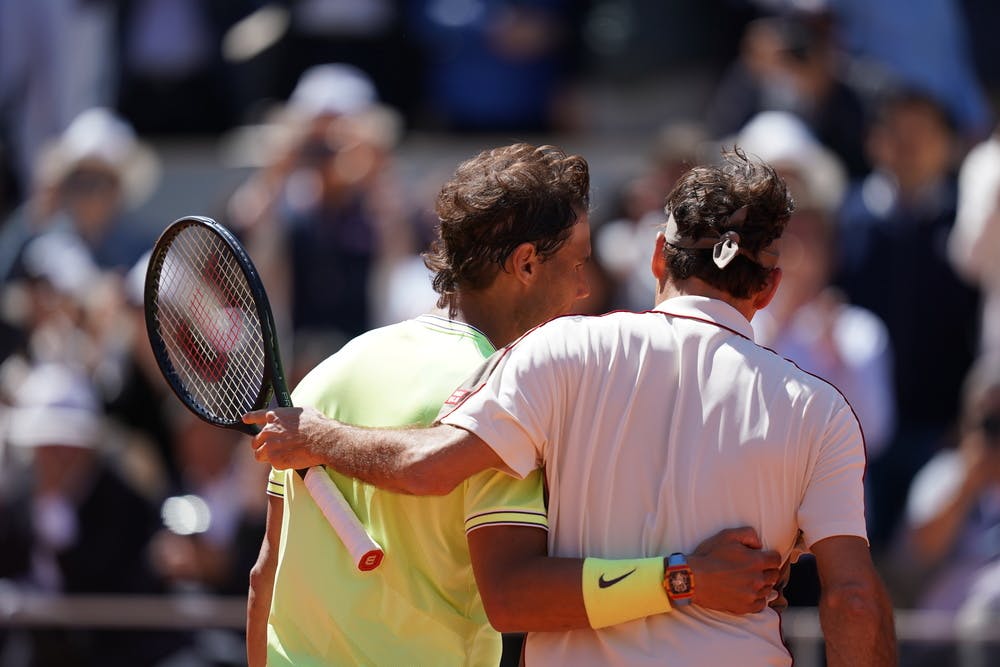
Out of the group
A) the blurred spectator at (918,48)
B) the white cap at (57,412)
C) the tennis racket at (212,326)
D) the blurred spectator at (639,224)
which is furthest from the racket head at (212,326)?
the blurred spectator at (918,48)

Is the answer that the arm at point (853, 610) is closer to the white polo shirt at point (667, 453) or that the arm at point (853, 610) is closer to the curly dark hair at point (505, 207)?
the white polo shirt at point (667, 453)

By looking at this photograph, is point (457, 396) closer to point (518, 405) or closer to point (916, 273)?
point (518, 405)

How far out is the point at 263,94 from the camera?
8898mm

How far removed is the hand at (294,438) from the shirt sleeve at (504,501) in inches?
11.3

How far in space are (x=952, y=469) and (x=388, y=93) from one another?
3884 millimetres

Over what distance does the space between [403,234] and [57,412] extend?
1.71 m

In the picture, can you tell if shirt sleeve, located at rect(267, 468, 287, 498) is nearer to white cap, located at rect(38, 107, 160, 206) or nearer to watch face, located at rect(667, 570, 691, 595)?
watch face, located at rect(667, 570, 691, 595)

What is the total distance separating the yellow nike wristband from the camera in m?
2.75

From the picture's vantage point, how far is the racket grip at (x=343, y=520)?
291cm

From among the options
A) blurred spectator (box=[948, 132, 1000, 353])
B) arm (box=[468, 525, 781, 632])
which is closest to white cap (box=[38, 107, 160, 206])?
blurred spectator (box=[948, 132, 1000, 353])

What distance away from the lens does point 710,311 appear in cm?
292

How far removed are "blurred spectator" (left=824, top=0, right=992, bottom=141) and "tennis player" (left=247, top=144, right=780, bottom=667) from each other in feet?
14.9

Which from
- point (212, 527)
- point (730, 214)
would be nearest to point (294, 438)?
point (730, 214)

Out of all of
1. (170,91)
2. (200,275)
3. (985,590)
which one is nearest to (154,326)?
(200,275)
